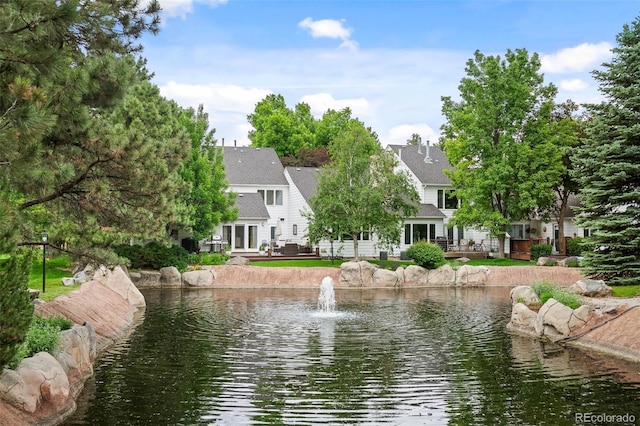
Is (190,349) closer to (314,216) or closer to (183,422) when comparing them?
(183,422)

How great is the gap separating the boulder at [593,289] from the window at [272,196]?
29019mm

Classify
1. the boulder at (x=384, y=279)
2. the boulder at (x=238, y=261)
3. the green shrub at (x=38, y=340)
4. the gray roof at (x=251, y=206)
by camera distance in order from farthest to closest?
the gray roof at (x=251, y=206), the boulder at (x=238, y=261), the boulder at (x=384, y=279), the green shrub at (x=38, y=340)

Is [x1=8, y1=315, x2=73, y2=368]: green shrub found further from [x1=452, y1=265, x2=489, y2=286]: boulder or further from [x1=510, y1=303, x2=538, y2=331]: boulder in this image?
[x1=452, y1=265, x2=489, y2=286]: boulder

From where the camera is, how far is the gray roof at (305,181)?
152 ft

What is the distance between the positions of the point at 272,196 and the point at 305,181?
2.94 metres

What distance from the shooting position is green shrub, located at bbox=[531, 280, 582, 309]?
1908 cm

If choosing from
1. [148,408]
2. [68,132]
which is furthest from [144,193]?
[148,408]

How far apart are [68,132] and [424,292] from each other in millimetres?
21135

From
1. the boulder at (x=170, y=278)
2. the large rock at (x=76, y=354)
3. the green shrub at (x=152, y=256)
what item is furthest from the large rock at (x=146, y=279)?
the large rock at (x=76, y=354)

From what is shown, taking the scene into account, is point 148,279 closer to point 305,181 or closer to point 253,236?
point 253,236

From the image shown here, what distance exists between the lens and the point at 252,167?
50.8m

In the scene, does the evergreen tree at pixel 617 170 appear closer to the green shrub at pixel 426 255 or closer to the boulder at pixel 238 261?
the green shrub at pixel 426 255

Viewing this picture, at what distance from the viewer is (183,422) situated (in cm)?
1067

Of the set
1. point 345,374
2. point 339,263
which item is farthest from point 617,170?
point 339,263
